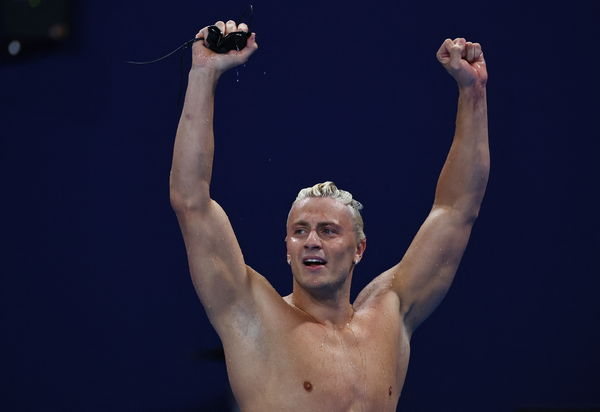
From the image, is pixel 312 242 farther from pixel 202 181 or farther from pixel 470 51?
pixel 470 51

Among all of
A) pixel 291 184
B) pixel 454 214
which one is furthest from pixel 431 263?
pixel 291 184

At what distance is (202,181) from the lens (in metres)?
2.19

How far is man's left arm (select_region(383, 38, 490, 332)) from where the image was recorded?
8.62 ft

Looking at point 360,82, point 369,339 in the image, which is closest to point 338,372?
point 369,339

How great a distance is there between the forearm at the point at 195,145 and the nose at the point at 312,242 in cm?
35

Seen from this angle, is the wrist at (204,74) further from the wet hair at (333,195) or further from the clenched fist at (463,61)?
the clenched fist at (463,61)

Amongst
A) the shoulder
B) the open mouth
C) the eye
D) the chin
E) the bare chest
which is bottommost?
the bare chest

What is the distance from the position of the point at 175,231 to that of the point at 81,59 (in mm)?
679

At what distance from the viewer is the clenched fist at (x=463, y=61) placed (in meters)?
2.57

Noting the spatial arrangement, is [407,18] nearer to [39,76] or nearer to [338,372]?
[39,76]

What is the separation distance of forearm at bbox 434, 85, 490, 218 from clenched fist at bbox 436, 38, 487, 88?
0.03 meters

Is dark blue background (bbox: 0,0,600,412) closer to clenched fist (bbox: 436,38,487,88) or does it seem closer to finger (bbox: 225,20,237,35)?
clenched fist (bbox: 436,38,487,88)

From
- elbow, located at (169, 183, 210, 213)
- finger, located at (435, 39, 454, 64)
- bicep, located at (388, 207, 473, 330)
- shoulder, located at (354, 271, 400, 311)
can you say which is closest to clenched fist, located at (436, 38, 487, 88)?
finger, located at (435, 39, 454, 64)

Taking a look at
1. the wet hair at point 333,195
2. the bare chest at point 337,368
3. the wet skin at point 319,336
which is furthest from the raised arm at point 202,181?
the wet hair at point 333,195
